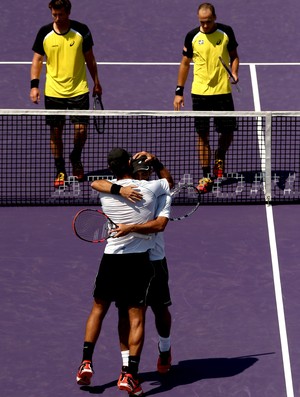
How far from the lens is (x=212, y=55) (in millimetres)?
18172

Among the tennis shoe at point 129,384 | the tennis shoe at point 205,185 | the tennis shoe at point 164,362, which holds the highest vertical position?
the tennis shoe at point 205,185

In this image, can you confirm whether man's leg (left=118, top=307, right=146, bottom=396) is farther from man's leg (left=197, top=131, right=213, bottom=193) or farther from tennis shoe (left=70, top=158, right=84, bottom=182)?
tennis shoe (left=70, top=158, right=84, bottom=182)

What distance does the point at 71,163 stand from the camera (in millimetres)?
18469

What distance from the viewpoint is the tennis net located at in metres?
18.0

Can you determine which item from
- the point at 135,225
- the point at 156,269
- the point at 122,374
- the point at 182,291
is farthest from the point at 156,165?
the point at 182,291

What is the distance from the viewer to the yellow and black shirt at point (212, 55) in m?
18.2

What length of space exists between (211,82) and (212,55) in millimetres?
324

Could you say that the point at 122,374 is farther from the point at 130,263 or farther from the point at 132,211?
the point at 132,211

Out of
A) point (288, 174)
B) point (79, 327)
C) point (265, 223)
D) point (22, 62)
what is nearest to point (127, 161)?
point (79, 327)

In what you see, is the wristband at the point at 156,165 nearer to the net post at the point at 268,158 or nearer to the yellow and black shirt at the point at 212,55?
the net post at the point at 268,158

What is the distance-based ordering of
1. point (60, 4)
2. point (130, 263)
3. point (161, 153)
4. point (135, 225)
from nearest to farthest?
1. point (135, 225)
2. point (130, 263)
3. point (60, 4)
4. point (161, 153)

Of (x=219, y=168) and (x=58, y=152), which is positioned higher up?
(x=58, y=152)

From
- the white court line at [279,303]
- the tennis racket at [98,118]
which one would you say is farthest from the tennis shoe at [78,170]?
the white court line at [279,303]

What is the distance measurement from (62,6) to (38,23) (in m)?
5.01
